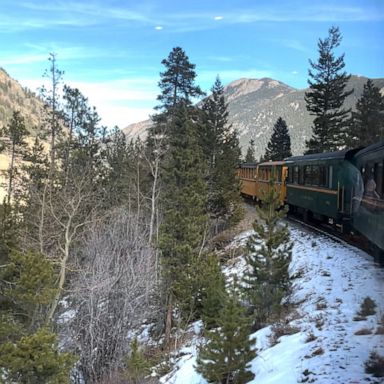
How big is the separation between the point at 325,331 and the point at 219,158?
24799 millimetres

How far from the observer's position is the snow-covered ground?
611cm

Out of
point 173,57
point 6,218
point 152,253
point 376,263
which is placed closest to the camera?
point 376,263

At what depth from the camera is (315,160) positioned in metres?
16.7

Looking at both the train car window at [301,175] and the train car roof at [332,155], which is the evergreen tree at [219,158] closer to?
the train car window at [301,175]

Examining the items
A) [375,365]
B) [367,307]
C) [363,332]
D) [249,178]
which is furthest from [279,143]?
[375,365]

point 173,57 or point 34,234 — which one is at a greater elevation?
point 173,57

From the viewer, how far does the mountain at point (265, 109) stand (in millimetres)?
20341

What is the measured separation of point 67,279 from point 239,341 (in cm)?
1764

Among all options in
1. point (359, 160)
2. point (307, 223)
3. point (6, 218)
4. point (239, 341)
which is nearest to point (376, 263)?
point (359, 160)

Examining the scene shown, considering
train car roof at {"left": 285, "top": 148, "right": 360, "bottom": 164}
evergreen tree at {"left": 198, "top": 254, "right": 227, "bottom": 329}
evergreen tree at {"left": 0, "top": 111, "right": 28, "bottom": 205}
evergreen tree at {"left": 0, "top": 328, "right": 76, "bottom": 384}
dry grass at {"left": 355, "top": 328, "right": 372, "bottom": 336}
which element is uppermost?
evergreen tree at {"left": 0, "top": 111, "right": 28, "bottom": 205}

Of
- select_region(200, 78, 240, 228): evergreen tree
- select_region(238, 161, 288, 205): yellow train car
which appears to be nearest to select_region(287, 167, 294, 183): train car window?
select_region(238, 161, 288, 205): yellow train car

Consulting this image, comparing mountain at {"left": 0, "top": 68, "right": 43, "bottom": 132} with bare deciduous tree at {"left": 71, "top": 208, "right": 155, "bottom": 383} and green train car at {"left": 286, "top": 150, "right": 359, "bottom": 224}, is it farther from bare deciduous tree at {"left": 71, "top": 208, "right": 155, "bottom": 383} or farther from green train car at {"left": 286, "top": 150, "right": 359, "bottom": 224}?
green train car at {"left": 286, "top": 150, "right": 359, "bottom": 224}

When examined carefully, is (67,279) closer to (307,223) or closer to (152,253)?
(152,253)

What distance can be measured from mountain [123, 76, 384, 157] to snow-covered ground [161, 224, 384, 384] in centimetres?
355
